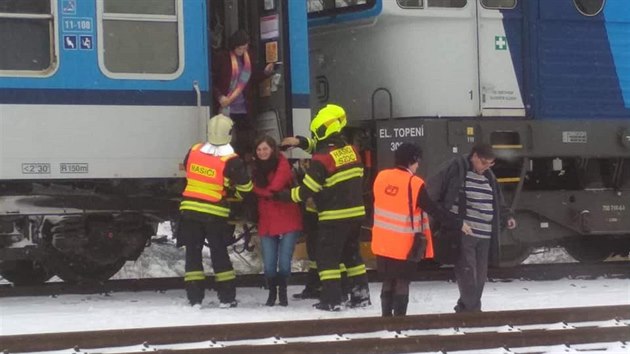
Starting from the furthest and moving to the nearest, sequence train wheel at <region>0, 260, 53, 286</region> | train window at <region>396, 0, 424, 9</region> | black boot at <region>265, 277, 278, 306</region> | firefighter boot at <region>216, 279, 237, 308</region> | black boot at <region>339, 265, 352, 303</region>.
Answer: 1. train wheel at <region>0, 260, 53, 286</region>
2. train window at <region>396, 0, 424, 9</region>
3. black boot at <region>339, 265, 352, 303</region>
4. black boot at <region>265, 277, 278, 306</region>
5. firefighter boot at <region>216, 279, 237, 308</region>

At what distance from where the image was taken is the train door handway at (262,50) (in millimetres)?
9727

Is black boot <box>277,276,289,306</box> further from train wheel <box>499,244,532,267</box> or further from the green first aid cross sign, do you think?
the green first aid cross sign

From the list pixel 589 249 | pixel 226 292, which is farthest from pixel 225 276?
pixel 589 249

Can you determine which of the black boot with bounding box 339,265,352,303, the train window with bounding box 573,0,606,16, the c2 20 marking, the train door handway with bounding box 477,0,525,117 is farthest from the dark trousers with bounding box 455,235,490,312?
the train window with bounding box 573,0,606,16

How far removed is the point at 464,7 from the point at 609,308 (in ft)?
12.2

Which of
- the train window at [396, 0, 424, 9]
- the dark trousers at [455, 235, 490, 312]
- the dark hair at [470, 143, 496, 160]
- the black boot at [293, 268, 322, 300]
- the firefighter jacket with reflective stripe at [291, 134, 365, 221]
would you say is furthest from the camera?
the train window at [396, 0, 424, 9]

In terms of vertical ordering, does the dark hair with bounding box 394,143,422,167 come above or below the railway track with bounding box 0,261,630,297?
above

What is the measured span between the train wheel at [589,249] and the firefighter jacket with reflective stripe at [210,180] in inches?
191

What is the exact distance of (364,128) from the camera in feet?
35.6

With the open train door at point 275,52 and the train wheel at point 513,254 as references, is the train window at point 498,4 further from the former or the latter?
the train wheel at point 513,254

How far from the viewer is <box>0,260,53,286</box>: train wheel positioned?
10.7 meters

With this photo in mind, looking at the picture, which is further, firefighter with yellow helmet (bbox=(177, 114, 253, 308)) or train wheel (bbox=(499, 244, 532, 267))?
train wheel (bbox=(499, 244, 532, 267))

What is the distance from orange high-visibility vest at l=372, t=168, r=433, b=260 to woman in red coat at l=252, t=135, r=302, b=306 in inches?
53.3

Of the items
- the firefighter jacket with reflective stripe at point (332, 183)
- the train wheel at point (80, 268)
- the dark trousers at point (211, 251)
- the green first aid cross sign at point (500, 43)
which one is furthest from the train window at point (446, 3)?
the train wheel at point (80, 268)
